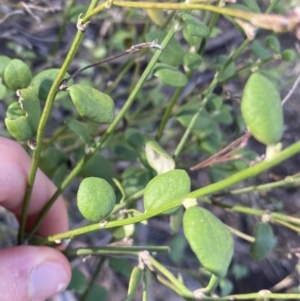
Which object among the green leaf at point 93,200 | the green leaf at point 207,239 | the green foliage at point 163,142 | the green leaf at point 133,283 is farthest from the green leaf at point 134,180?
the green leaf at point 207,239

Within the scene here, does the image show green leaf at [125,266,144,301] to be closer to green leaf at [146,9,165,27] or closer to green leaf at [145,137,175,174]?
green leaf at [145,137,175,174]

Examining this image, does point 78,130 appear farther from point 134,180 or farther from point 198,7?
point 198,7

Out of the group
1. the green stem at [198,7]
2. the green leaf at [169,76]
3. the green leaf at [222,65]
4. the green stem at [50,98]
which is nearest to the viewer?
the green stem at [198,7]

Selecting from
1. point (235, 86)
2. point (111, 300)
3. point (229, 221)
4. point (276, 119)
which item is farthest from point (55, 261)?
point (235, 86)

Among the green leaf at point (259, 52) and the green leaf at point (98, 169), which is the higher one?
the green leaf at point (259, 52)

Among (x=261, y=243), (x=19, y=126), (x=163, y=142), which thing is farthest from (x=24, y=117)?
(x=163, y=142)

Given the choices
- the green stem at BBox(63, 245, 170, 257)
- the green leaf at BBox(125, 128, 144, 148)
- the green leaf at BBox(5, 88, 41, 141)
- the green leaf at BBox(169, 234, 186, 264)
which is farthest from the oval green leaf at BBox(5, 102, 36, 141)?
the green leaf at BBox(169, 234, 186, 264)

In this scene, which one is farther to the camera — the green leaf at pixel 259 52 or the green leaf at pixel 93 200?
the green leaf at pixel 259 52

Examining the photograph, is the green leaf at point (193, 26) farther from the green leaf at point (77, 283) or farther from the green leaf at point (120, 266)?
the green leaf at point (77, 283)
